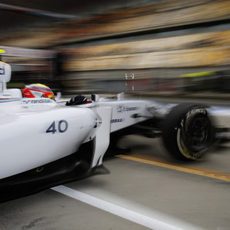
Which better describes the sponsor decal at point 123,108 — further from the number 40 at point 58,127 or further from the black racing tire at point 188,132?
the number 40 at point 58,127

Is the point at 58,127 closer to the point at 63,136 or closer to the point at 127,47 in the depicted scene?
the point at 63,136

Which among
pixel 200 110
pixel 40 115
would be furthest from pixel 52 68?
pixel 40 115

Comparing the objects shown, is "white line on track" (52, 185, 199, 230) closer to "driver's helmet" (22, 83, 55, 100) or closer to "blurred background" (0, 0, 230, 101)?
"driver's helmet" (22, 83, 55, 100)

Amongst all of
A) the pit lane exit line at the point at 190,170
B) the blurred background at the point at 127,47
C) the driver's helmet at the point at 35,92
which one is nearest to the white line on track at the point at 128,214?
the pit lane exit line at the point at 190,170

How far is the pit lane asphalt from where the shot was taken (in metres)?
2.75

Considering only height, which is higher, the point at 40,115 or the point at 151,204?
the point at 40,115

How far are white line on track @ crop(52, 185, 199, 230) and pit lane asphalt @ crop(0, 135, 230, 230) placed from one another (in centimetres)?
1

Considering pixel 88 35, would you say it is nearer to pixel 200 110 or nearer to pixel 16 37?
pixel 16 37

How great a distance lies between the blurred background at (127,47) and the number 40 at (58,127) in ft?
10.4

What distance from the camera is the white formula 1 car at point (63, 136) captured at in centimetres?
281

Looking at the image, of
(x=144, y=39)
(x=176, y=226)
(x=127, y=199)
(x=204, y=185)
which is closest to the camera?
(x=176, y=226)

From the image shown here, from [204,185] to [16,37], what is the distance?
1758 cm

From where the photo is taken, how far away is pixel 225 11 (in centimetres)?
996

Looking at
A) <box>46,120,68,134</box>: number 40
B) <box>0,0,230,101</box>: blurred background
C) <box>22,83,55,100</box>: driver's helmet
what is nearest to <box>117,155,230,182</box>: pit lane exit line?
<box>22,83,55,100</box>: driver's helmet
